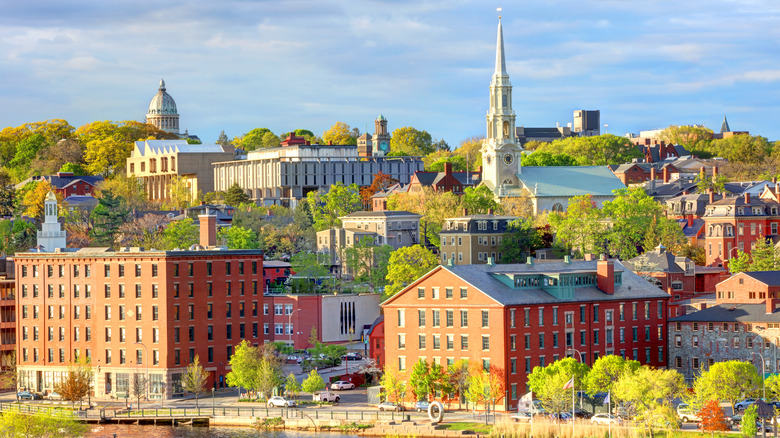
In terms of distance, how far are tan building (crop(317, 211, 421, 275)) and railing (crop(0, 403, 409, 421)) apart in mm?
67462

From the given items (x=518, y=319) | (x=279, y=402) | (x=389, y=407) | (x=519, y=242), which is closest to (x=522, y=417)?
(x=518, y=319)

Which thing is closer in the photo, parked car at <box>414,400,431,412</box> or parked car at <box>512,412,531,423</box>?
parked car at <box>512,412,531,423</box>

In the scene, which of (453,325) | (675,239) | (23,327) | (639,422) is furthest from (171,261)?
(675,239)

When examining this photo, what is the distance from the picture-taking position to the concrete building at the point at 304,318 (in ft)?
450

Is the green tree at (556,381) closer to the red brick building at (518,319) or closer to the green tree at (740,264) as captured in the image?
the red brick building at (518,319)

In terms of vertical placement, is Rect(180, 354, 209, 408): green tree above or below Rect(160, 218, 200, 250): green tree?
below

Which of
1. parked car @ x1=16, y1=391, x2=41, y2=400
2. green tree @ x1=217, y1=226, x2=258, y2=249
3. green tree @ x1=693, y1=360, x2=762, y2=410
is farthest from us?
green tree @ x1=217, y1=226, x2=258, y2=249

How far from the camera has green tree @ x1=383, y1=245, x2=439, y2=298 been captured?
14738cm

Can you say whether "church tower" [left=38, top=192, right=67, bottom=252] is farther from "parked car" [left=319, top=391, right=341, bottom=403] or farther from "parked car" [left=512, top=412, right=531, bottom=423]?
"parked car" [left=512, top=412, right=531, bottom=423]

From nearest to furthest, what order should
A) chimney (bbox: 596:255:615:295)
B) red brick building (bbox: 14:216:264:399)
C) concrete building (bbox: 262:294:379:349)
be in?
1. chimney (bbox: 596:255:615:295)
2. red brick building (bbox: 14:216:264:399)
3. concrete building (bbox: 262:294:379:349)

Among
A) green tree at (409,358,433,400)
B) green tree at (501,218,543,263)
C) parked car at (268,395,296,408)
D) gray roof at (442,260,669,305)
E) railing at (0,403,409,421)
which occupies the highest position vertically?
green tree at (501,218,543,263)

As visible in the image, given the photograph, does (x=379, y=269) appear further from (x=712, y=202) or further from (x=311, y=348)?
(x=712, y=202)

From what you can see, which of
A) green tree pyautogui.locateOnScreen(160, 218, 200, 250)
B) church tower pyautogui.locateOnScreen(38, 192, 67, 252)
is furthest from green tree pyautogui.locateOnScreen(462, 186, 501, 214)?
church tower pyautogui.locateOnScreen(38, 192, 67, 252)

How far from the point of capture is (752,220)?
514ft
